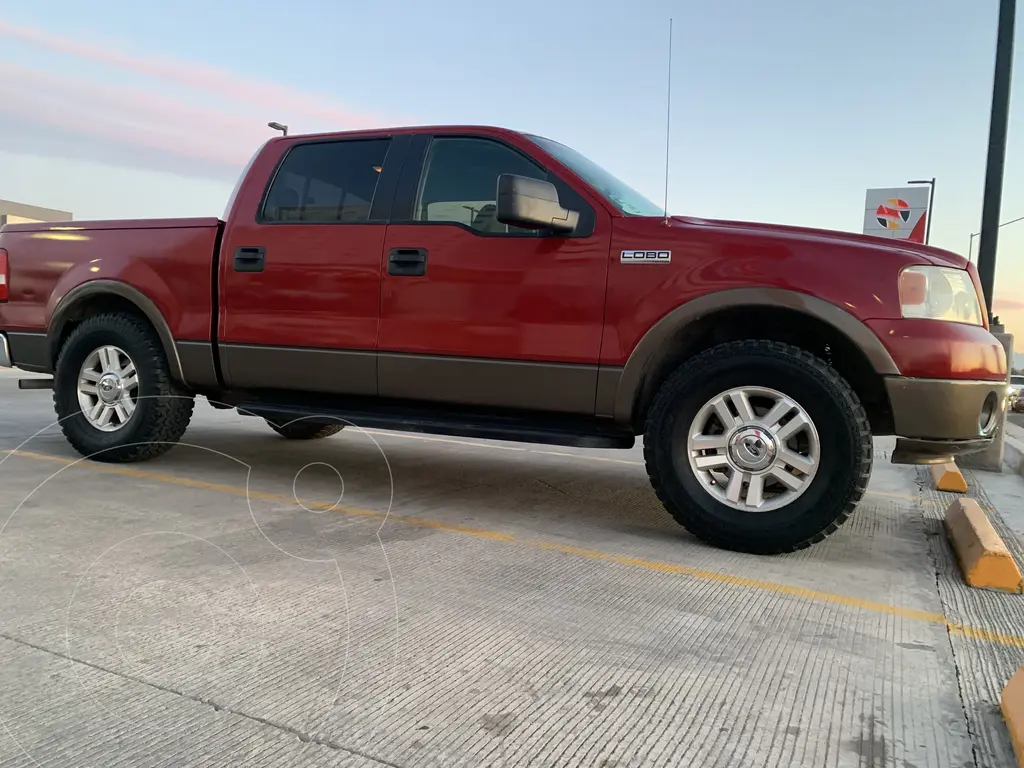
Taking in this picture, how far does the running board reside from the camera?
3.67 meters

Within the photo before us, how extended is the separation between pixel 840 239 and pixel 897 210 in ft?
66.5

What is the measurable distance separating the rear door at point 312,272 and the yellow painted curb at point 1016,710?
9.95 feet

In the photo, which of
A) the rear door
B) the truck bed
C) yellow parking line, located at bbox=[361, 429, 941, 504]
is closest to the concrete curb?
yellow parking line, located at bbox=[361, 429, 941, 504]

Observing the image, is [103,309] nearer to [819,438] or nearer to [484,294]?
[484,294]

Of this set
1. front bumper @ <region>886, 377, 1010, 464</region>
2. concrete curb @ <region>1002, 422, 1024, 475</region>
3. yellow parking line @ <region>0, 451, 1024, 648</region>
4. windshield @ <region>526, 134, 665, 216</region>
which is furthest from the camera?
concrete curb @ <region>1002, 422, 1024, 475</region>

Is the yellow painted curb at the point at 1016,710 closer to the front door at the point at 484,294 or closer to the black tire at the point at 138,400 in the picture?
→ the front door at the point at 484,294

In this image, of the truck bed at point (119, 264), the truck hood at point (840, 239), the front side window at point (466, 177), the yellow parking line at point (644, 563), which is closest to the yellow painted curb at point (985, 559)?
the yellow parking line at point (644, 563)

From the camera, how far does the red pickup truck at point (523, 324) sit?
325cm

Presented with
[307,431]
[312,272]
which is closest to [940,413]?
[312,272]

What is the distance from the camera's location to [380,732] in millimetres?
1797

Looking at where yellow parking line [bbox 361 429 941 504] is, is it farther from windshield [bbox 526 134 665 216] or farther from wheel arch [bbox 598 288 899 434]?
windshield [bbox 526 134 665 216]

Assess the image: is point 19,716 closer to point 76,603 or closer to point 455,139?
point 76,603

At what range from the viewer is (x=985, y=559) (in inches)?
121

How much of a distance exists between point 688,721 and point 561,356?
205 cm
